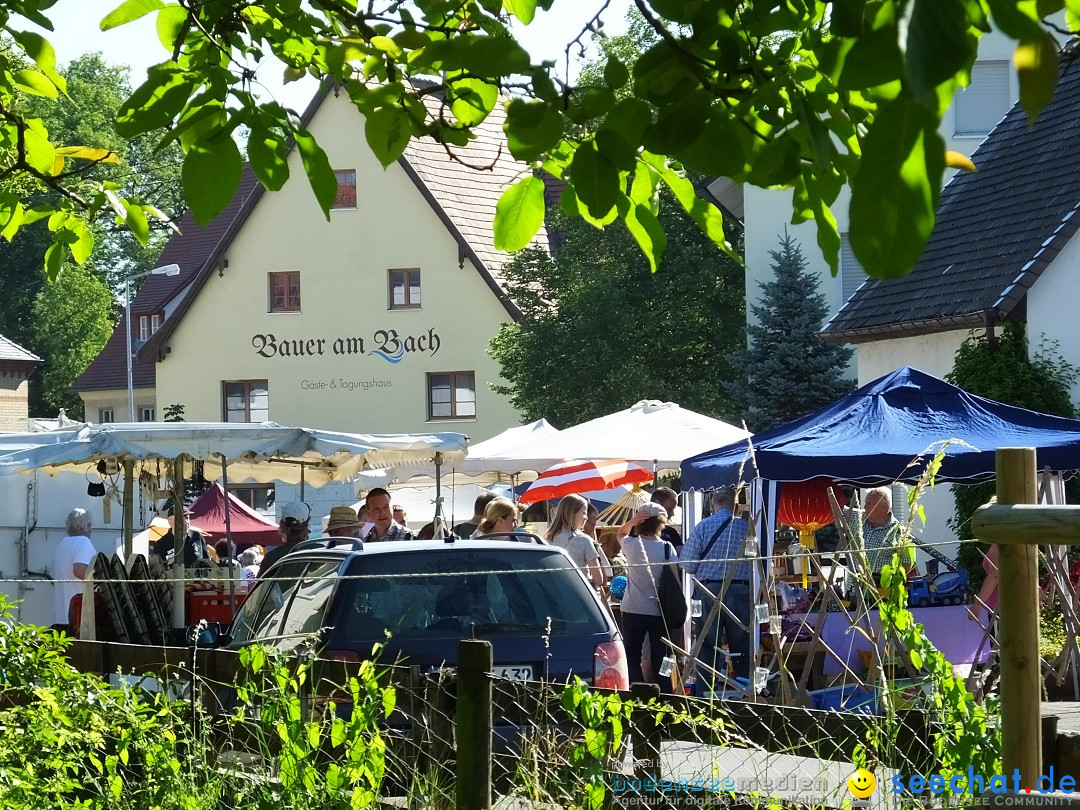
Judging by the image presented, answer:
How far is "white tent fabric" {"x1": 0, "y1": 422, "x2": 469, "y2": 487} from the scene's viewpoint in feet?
36.3

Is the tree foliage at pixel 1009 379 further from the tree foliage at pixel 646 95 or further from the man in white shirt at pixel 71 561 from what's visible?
the tree foliage at pixel 646 95

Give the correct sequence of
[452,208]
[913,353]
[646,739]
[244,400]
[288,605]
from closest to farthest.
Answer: [646,739] < [288,605] < [913,353] < [452,208] < [244,400]

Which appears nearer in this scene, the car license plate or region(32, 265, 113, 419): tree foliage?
the car license plate

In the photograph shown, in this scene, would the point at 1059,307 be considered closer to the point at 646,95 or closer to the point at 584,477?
the point at 584,477

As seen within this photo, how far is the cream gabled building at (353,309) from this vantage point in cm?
3803

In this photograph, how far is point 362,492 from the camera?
2725 centimetres

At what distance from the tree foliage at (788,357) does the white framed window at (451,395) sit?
11.3m

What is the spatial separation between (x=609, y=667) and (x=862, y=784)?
11.8 ft

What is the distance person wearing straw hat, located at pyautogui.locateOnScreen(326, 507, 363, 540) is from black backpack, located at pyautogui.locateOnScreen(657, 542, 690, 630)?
3.17 metres

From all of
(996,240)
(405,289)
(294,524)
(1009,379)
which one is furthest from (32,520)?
(405,289)

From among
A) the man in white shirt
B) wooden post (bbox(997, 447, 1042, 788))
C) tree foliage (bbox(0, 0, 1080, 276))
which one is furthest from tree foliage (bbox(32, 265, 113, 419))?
wooden post (bbox(997, 447, 1042, 788))

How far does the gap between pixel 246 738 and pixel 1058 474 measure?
8.34m

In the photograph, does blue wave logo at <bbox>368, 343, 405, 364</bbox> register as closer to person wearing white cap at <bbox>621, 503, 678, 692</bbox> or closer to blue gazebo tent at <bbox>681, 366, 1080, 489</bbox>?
blue gazebo tent at <bbox>681, 366, 1080, 489</bbox>

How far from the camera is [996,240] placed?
2062 cm
